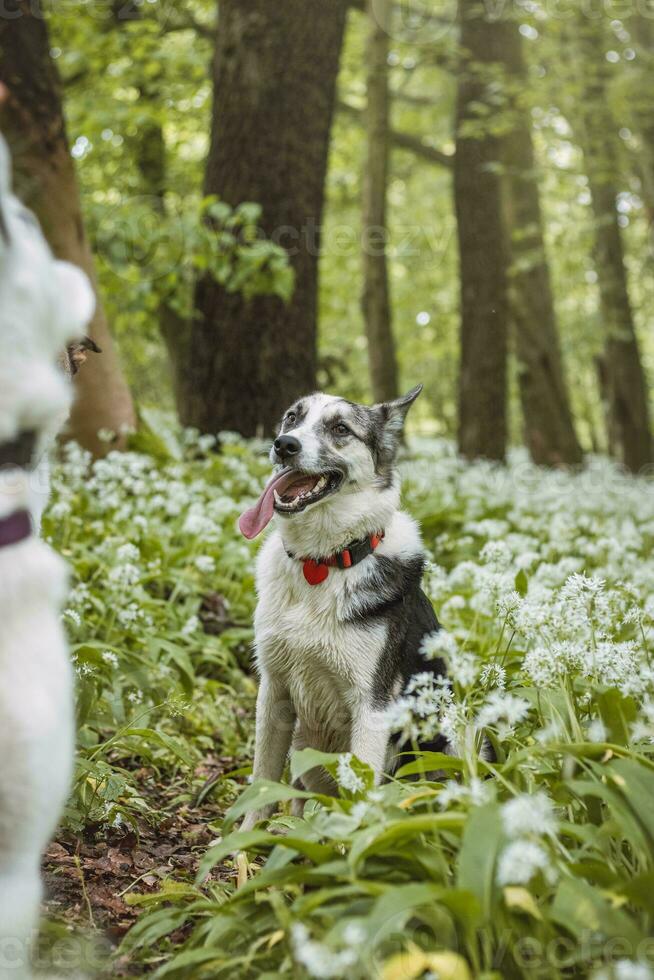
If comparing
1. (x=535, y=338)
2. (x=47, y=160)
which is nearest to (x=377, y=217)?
(x=535, y=338)

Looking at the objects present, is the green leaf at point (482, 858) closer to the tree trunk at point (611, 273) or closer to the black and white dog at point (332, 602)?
the black and white dog at point (332, 602)

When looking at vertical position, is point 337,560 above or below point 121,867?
above

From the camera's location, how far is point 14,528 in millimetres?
2127

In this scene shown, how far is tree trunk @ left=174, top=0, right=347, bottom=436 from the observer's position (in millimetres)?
9609

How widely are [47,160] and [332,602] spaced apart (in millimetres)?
5459

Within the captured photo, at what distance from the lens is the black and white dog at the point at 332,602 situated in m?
4.16

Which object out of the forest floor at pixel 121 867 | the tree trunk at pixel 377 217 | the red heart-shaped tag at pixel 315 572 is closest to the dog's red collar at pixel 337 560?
the red heart-shaped tag at pixel 315 572

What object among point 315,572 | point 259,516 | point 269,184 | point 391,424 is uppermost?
point 269,184

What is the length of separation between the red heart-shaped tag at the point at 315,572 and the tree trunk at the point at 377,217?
9671mm

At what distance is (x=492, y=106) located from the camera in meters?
15.6

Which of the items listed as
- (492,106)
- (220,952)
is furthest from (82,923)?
(492,106)

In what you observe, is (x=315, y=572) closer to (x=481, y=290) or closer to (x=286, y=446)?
(x=286, y=446)

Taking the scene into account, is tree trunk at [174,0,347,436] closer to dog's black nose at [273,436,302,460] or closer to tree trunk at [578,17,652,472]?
dog's black nose at [273,436,302,460]

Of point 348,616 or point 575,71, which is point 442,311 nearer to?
point 575,71
